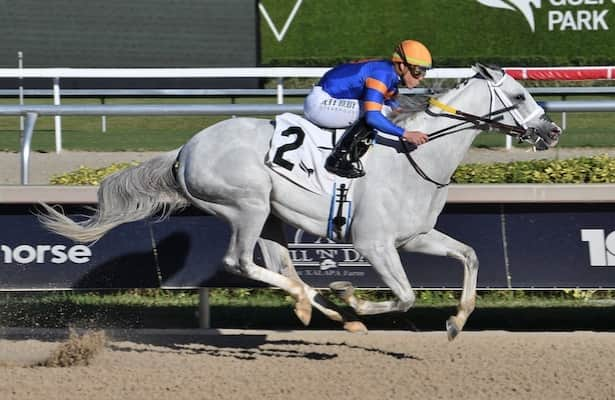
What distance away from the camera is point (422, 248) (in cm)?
546

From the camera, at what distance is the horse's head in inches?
209

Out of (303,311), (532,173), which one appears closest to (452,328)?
(303,311)

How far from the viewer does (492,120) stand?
17.6 feet

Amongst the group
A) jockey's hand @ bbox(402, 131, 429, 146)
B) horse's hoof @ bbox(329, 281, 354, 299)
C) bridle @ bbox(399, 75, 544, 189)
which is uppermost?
bridle @ bbox(399, 75, 544, 189)

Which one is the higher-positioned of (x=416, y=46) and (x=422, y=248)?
(x=416, y=46)

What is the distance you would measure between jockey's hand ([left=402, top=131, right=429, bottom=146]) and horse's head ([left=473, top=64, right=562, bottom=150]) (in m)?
0.36

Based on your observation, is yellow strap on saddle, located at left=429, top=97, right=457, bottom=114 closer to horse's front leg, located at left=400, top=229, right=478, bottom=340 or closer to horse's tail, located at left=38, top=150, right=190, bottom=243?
horse's front leg, located at left=400, top=229, right=478, bottom=340

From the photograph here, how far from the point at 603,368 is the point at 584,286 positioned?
939 mm

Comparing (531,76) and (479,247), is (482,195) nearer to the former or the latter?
(479,247)

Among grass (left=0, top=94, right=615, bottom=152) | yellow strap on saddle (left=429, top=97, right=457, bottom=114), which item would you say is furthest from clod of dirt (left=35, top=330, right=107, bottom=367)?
grass (left=0, top=94, right=615, bottom=152)

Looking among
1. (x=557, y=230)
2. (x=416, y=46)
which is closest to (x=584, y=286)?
(x=557, y=230)

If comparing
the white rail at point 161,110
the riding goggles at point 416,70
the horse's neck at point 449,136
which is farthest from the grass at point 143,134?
the riding goggles at point 416,70

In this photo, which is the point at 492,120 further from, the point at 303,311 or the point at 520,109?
the point at 303,311

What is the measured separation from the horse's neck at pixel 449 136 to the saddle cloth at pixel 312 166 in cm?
39
